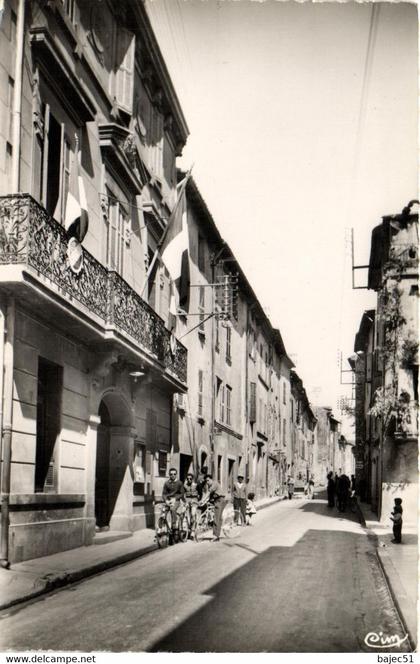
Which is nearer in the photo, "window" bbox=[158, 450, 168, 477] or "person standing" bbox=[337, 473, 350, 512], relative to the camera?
"window" bbox=[158, 450, 168, 477]

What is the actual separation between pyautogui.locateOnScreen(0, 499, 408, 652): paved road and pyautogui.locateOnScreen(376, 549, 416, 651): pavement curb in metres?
0.12

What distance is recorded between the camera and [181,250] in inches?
636

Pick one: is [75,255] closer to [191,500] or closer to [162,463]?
[191,500]

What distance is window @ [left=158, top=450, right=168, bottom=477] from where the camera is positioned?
18964 mm

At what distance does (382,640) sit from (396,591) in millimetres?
2378

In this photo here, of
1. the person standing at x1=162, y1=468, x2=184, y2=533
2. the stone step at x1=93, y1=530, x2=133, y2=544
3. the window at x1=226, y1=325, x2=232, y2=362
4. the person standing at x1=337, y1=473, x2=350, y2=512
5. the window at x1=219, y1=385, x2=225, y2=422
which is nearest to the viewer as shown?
the stone step at x1=93, y1=530, x2=133, y2=544

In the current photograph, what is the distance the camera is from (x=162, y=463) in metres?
19.4

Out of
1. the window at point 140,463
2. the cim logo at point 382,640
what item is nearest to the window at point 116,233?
the window at point 140,463

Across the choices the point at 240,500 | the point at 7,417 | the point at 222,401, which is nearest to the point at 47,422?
the point at 7,417

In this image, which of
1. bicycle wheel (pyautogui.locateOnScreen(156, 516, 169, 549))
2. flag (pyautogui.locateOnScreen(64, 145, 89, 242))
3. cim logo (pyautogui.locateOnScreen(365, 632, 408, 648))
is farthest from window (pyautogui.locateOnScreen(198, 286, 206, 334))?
cim logo (pyautogui.locateOnScreen(365, 632, 408, 648))

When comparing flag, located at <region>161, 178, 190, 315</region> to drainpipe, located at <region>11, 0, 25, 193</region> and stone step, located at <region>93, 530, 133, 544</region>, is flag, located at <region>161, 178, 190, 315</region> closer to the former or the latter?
drainpipe, located at <region>11, 0, 25, 193</region>

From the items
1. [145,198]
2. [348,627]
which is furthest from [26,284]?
[145,198]

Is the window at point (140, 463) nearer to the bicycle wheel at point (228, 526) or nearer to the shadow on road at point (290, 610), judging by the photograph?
the bicycle wheel at point (228, 526)

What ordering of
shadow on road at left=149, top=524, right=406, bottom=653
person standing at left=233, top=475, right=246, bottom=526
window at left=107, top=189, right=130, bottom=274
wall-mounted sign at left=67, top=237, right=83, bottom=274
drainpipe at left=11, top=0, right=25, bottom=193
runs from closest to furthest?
shadow on road at left=149, top=524, right=406, bottom=653, drainpipe at left=11, top=0, right=25, bottom=193, wall-mounted sign at left=67, top=237, right=83, bottom=274, window at left=107, top=189, right=130, bottom=274, person standing at left=233, top=475, right=246, bottom=526
